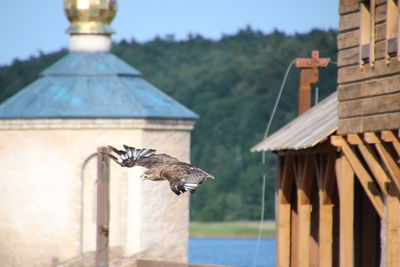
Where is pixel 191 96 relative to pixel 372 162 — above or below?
above

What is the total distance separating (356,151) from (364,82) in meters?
1.14

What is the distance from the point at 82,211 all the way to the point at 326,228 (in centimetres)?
1850

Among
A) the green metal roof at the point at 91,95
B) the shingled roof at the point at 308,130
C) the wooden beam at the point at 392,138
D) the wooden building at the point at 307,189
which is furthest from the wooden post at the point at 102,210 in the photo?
the wooden beam at the point at 392,138

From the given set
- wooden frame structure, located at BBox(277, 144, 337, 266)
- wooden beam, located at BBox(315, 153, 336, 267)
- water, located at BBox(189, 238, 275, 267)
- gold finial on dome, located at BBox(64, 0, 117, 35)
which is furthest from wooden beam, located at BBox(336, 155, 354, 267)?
water, located at BBox(189, 238, 275, 267)

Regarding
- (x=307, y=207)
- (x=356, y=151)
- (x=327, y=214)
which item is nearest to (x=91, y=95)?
(x=307, y=207)

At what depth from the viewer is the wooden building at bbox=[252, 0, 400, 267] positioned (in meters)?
20.1

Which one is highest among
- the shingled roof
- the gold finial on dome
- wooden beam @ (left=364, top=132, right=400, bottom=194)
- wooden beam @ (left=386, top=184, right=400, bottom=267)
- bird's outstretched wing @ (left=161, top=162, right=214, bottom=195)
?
the gold finial on dome

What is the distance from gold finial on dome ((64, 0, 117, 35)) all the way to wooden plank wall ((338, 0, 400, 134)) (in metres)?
19.7

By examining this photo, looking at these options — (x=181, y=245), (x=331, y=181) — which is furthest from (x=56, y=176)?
(x=331, y=181)

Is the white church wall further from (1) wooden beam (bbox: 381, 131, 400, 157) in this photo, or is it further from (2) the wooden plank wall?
(1) wooden beam (bbox: 381, 131, 400, 157)

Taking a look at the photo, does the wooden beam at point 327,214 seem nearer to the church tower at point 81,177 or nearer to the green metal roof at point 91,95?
the church tower at point 81,177

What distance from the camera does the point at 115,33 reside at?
42.5 m

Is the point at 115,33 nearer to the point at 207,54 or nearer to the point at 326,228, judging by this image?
the point at 326,228

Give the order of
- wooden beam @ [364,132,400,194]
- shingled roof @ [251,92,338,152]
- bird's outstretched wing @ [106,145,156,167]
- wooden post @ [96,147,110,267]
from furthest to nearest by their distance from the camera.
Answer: wooden post @ [96,147,110,267] → shingled roof @ [251,92,338,152] → bird's outstretched wing @ [106,145,156,167] → wooden beam @ [364,132,400,194]
